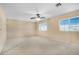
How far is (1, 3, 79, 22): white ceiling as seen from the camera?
84.1 inches

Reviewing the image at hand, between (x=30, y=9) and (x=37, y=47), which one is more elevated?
(x=30, y=9)

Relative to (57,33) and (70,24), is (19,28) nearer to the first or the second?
(57,33)

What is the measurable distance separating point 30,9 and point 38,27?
327mm

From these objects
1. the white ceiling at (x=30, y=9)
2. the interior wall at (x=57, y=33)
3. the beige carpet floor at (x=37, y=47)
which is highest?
the white ceiling at (x=30, y=9)

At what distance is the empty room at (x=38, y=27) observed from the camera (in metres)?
2.14

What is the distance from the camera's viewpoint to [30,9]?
2131mm

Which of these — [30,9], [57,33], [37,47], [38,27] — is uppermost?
[30,9]

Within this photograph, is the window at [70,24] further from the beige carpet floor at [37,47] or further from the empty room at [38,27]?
the beige carpet floor at [37,47]

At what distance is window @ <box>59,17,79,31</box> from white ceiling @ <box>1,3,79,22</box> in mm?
169

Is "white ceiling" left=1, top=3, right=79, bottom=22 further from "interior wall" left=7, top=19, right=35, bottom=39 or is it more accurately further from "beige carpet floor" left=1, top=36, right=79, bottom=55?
"beige carpet floor" left=1, top=36, right=79, bottom=55

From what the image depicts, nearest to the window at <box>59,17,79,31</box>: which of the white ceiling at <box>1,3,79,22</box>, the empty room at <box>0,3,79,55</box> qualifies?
the empty room at <box>0,3,79,55</box>

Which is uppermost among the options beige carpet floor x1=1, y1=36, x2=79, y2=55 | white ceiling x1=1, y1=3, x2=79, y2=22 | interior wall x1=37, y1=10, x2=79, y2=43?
white ceiling x1=1, y1=3, x2=79, y2=22

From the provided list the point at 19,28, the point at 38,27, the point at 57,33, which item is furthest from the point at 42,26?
the point at 19,28

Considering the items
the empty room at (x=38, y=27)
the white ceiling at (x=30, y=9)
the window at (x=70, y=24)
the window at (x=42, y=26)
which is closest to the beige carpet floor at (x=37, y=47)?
the empty room at (x=38, y=27)
